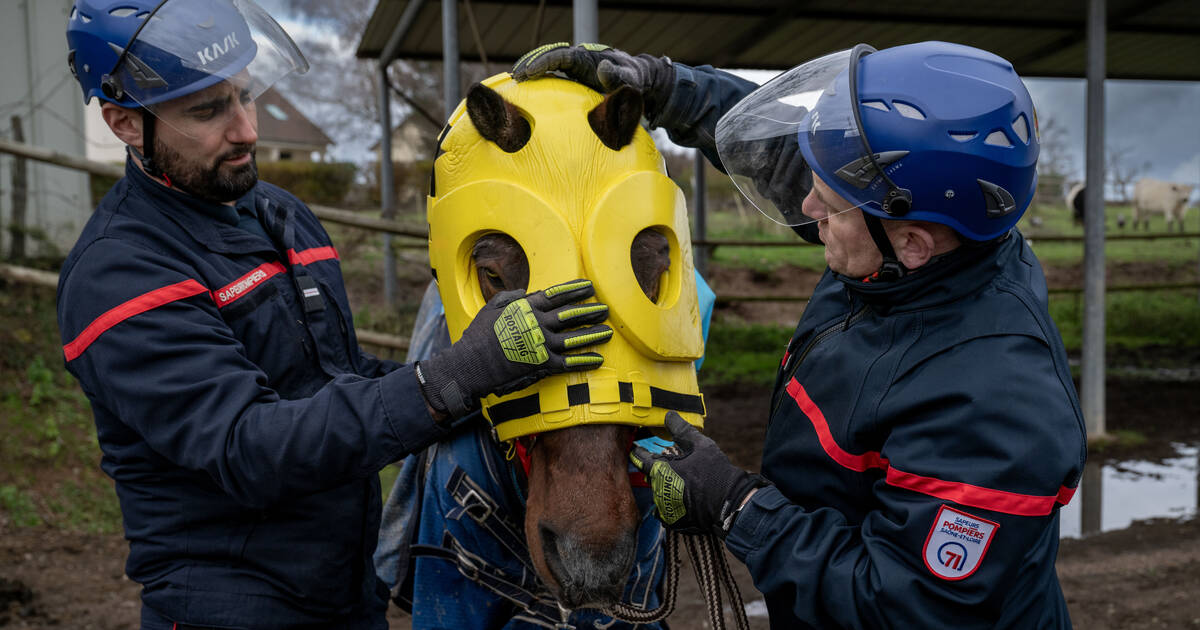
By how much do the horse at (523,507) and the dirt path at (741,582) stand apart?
1960 millimetres

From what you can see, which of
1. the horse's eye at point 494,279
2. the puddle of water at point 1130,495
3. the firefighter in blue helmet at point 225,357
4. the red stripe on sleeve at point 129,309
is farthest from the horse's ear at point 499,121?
the puddle of water at point 1130,495

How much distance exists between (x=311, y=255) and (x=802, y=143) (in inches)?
52.5

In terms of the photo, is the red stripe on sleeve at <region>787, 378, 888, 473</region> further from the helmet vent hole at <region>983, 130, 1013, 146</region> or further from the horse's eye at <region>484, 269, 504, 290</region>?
the horse's eye at <region>484, 269, 504, 290</region>


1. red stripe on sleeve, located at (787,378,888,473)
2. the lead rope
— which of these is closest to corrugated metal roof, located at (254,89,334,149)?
the lead rope

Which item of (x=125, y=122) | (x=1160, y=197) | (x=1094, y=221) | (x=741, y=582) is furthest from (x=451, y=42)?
(x=1160, y=197)

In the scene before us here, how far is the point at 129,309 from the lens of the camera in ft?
5.55

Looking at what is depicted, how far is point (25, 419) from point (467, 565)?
17.5 feet

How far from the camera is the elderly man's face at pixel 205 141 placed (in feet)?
6.22

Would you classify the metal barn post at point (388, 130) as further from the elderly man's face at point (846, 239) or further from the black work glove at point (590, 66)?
the elderly man's face at point (846, 239)

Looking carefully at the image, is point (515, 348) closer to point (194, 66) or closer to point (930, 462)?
point (930, 462)

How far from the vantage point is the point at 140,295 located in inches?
67.1

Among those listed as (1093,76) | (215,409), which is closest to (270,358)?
(215,409)

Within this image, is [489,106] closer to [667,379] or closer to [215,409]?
[667,379]

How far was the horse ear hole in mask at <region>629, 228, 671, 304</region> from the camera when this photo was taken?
184 cm
